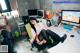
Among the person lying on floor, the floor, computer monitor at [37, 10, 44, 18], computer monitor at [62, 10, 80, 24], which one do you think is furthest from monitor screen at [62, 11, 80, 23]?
computer monitor at [37, 10, 44, 18]

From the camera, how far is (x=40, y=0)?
2.79 meters

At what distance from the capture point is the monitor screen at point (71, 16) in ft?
7.54

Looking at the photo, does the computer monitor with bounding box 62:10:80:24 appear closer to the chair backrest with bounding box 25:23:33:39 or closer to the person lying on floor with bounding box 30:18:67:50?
the person lying on floor with bounding box 30:18:67:50

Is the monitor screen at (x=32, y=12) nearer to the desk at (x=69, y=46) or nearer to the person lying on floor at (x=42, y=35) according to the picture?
the person lying on floor at (x=42, y=35)

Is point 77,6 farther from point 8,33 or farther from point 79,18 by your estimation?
point 8,33

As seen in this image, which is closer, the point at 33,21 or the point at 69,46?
the point at 69,46

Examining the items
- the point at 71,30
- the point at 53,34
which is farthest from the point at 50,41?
the point at 71,30

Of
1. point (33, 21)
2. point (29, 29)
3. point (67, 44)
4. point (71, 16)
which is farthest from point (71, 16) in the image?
point (29, 29)

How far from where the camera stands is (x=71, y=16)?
2389 mm

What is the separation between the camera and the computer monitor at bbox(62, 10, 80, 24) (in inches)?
90.4

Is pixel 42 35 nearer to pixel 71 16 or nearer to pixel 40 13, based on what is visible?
pixel 40 13

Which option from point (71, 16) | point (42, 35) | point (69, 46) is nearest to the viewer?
point (69, 46)

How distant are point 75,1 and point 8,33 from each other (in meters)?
1.48

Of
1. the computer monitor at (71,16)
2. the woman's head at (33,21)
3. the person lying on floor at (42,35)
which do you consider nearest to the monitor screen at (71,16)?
the computer monitor at (71,16)
